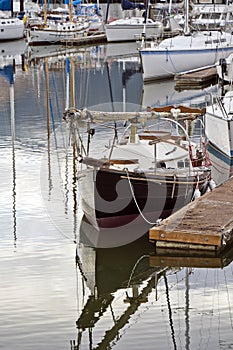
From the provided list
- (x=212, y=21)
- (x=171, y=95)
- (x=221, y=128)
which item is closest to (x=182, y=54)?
(x=171, y=95)

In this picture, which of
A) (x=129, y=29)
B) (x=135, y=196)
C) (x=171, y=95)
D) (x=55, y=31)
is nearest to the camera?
(x=135, y=196)

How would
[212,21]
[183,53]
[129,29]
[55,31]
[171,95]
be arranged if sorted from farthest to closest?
1. [129,29]
2. [55,31]
3. [212,21]
4. [183,53]
5. [171,95]

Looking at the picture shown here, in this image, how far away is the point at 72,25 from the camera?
48.1 metres

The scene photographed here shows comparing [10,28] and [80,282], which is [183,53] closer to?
[10,28]

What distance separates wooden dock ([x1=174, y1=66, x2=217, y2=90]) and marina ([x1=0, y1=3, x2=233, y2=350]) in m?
11.4

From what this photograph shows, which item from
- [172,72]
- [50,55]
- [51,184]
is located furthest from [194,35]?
[51,184]

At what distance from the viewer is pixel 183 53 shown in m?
32.5

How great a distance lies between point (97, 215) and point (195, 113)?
281 cm

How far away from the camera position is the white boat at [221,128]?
672 inches

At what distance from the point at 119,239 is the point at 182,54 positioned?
20791mm

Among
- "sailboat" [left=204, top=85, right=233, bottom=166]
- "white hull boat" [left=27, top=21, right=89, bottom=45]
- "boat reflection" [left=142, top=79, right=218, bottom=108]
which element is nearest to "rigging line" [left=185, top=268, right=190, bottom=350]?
"sailboat" [left=204, top=85, right=233, bottom=166]

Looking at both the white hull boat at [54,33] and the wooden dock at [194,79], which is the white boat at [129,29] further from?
the wooden dock at [194,79]

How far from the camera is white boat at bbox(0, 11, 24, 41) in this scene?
4897 cm

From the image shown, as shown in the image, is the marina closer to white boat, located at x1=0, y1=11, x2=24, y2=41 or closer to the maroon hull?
the maroon hull
